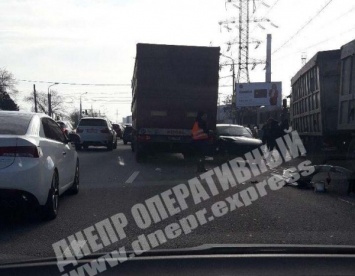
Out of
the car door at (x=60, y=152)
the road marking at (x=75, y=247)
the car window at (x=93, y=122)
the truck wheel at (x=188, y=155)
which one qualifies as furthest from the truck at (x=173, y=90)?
the road marking at (x=75, y=247)

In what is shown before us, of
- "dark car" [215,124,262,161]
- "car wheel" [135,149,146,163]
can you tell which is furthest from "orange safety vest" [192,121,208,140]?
"dark car" [215,124,262,161]

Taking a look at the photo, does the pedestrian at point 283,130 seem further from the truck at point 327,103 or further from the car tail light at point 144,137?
the car tail light at point 144,137

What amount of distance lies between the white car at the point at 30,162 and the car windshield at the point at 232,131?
12.6m

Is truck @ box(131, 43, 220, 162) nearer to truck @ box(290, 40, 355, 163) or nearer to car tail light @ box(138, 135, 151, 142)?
car tail light @ box(138, 135, 151, 142)

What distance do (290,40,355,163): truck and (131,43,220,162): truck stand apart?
309cm

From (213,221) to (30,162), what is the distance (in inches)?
99.1

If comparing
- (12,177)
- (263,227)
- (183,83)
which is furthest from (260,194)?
(183,83)

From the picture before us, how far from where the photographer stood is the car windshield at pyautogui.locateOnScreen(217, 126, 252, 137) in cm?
2059

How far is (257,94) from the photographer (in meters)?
61.3

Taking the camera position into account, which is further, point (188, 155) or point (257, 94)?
point (257, 94)

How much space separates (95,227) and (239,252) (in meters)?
3.53

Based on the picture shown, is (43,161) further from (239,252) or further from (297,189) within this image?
(297,189)

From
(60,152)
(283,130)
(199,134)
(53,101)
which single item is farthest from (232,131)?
(53,101)

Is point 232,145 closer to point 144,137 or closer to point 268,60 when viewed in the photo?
point 144,137
